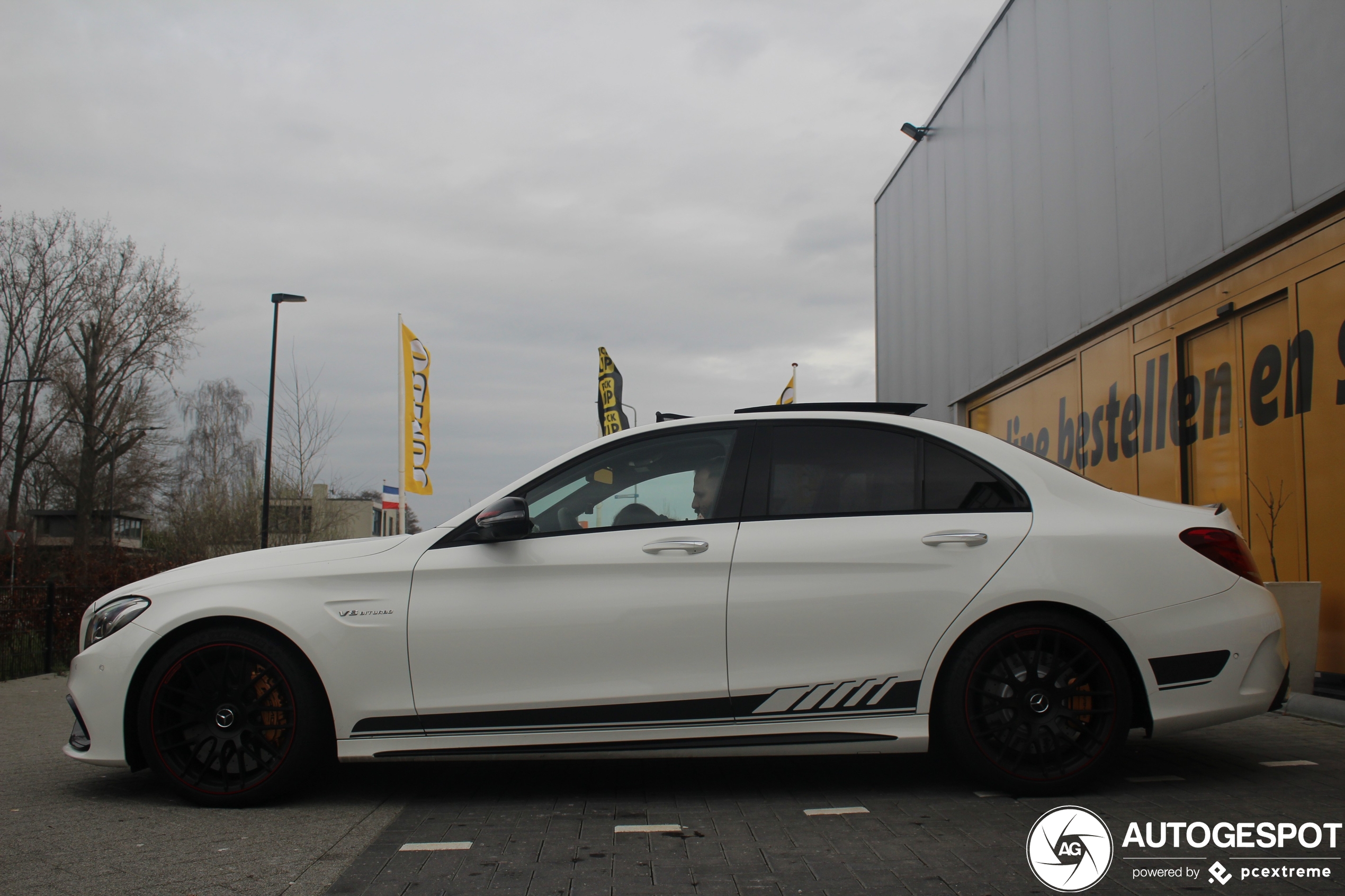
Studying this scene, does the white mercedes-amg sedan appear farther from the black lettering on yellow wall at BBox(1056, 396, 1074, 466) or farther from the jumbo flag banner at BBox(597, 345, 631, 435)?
the jumbo flag banner at BBox(597, 345, 631, 435)

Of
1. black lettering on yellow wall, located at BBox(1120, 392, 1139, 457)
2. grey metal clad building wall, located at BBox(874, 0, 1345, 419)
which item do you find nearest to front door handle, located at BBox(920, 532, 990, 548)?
grey metal clad building wall, located at BBox(874, 0, 1345, 419)

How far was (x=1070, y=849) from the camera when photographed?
11.0 feet

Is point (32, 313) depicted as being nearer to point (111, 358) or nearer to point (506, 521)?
point (111, 358)

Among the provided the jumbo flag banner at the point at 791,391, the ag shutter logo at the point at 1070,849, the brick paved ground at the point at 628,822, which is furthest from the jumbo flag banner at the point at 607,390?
the ag shutter logo at the point at 1070,849

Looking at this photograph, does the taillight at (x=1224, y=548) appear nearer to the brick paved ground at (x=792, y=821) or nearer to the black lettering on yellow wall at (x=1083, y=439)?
the brick paved ground at (x=792, y=821)

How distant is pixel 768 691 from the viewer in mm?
4004

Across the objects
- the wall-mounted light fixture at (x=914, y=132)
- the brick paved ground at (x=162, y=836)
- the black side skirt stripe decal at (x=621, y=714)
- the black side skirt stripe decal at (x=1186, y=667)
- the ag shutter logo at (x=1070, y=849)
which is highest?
the wall-mounted light fixture at (x=914, y=132)

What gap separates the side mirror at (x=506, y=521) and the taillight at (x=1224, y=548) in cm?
270

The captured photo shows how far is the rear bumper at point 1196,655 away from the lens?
3.99 metres

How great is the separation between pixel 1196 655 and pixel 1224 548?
17.9 inches

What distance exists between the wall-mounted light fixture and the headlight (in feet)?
46.0

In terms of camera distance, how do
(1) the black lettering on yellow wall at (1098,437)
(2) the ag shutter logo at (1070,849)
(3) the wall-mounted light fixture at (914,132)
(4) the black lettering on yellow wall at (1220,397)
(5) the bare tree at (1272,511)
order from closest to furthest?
(2) the ag shutter logo at (1070,849), (5) the bare tree at (1272,511), (4) the black lettering on yellow wall at (1220,397), (1) the black lettering on yellow wall at (1098,437), (3) the wall-mounted light fixture at (914,132)

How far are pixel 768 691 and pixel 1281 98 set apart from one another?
229 inches

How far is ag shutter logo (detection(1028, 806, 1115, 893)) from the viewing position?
10.1ft
